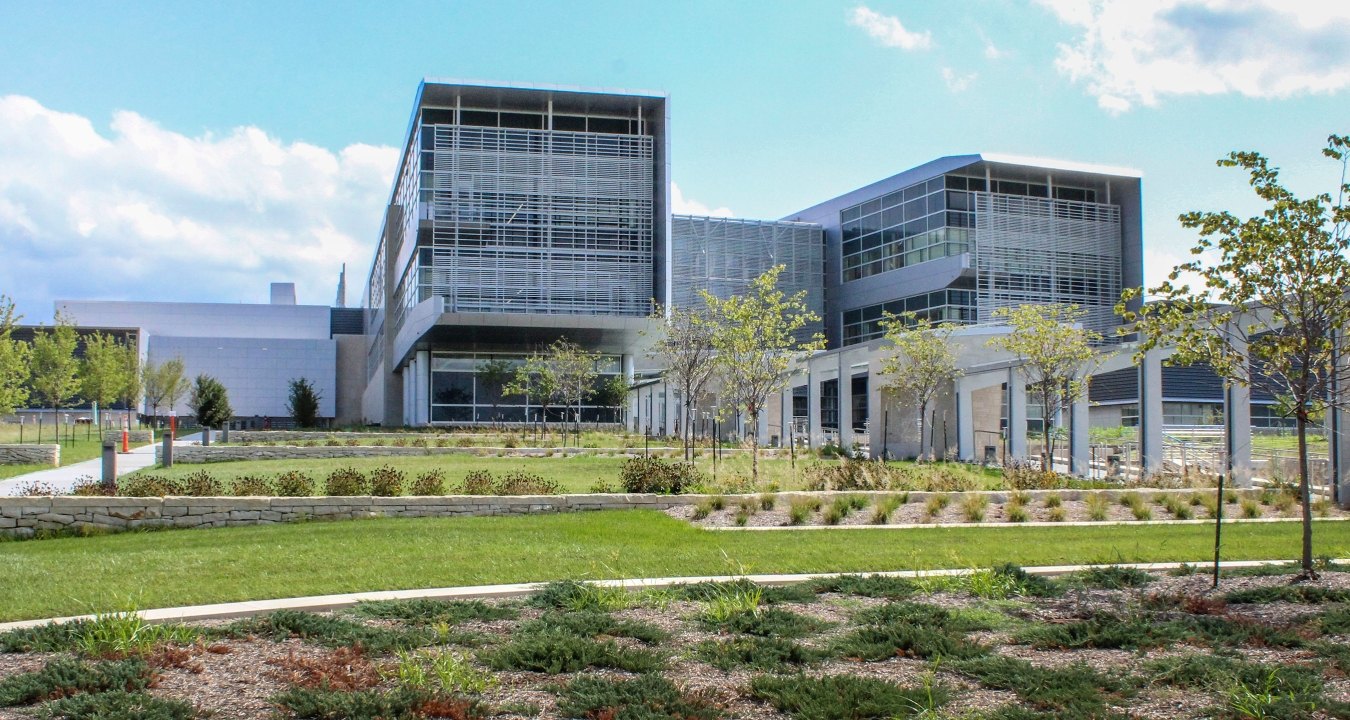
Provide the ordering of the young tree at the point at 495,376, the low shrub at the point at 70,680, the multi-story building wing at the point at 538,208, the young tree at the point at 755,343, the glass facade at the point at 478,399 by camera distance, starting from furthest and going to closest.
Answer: the glass facade at the point at 478,399 → the young tree at the point at 495,376 → the multi-story building wing at the point at 538,208 → the young tree at the point at 755,343 → the low shrub at the point at 70,680

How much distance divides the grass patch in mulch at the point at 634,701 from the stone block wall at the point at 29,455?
989 inches

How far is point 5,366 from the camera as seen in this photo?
1320 inches

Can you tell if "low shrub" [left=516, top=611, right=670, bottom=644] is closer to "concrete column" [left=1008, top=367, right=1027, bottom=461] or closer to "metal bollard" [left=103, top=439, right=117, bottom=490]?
"metal bollard" [left=103, top=439, right=117, bottom=490]

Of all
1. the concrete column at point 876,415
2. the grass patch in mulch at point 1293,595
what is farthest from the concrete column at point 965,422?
the grass patch in mulch at point 1293,595

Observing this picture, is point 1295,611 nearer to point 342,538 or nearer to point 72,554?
point 342,538

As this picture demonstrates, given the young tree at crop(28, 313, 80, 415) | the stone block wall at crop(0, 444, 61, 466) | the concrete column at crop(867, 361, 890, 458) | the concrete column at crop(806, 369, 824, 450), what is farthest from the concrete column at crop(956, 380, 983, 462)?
the young tree at crop(28, 313, 80, 415)

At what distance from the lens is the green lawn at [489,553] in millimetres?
8680

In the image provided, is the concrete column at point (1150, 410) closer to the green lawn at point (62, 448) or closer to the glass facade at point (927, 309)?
the green lawn at point (62, 448)

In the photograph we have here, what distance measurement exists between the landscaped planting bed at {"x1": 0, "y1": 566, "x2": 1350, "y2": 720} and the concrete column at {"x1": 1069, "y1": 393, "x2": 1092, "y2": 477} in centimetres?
1340

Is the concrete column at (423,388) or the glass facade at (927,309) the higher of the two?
the glass facade at (927,309)

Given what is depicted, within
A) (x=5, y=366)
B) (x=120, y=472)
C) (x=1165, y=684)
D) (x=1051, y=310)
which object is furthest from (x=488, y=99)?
(x=1165, y=684)

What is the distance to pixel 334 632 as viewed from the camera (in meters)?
6.73

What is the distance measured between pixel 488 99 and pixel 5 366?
2348 centimetres

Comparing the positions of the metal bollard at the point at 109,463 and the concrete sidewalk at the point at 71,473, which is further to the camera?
the concrete sidewalk at the point at 71,473
